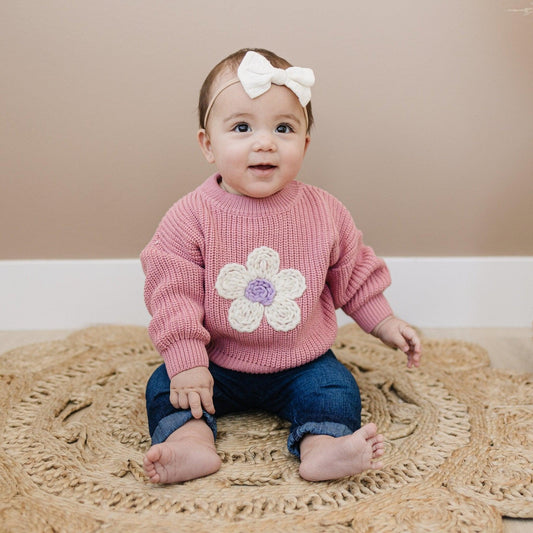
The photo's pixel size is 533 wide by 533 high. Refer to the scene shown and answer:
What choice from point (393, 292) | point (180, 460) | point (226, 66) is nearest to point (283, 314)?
point (180, 460)

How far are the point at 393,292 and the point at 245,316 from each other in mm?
558

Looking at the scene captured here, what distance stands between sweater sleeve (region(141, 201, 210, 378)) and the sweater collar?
2.3 inches

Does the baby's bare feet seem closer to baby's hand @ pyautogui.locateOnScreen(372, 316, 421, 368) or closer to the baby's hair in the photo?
baby's hand @ pyautogui.locateOnScreen(372, 316, 421, 368)

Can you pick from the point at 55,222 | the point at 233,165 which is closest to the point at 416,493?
the point at 233,165

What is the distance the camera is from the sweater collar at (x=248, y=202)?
0.98m

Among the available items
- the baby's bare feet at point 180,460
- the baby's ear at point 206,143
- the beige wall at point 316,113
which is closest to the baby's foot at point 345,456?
the baby's bare feet at point 180,460

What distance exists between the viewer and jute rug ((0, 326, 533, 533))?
0.75 meters

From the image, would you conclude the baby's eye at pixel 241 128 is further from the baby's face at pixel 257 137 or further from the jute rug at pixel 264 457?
the jute rug at pixel 264 457

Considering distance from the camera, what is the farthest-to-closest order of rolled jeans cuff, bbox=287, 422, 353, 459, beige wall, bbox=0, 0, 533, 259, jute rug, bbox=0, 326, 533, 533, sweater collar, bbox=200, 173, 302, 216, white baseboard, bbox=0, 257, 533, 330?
white baseboard, bbox=0, 257, 533, 330
beige wall, bbox=0, 0, 533, 259
sweater collar, bbox=200, 173, 302, 216
rolled jeans cuff, bbox=287, 422, 353, 459
jute rug, bbox=0, 326, 533, 533

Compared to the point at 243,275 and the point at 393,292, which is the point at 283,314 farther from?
the point at 393,292

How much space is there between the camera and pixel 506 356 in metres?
1.26

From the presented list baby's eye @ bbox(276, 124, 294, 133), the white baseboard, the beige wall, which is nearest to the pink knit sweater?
baby's eye @ bbox(276, 124, 294, 133)

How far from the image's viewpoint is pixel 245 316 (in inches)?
37.3

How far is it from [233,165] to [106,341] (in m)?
0.59
